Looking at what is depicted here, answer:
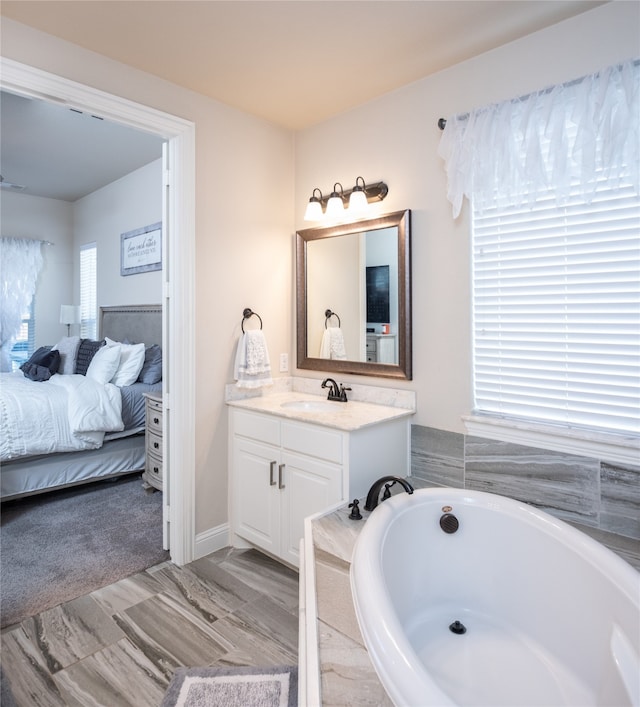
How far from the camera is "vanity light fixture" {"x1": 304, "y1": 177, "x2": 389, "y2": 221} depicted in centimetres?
255

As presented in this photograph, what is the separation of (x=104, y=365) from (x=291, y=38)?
3040 millimetres

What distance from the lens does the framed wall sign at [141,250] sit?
175 inches

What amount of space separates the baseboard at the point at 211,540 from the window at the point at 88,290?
3.90 metres

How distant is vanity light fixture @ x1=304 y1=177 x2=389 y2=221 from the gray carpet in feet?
7.36

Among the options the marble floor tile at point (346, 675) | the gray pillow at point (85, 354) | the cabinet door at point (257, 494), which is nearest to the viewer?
the marble floor tile at point (346, 675)

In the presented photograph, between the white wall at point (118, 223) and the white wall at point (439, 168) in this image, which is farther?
the white wall at point (118, 223)

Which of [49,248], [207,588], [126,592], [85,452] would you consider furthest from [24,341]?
[207,588]

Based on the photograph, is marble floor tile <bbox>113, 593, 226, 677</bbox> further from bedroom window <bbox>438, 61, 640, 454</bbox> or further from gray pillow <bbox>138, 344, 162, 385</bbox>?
gray pillow <bbox>138, 344, 162, 385</bbox>

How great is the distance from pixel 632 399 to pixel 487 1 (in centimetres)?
168

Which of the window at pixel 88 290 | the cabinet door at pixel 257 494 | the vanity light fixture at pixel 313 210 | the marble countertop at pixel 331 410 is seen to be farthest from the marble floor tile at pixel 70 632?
the window at pixel 88 290

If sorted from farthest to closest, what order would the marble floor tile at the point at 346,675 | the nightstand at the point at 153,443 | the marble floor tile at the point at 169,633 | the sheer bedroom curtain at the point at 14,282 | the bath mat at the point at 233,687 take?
the sheer bedroom curtain at the point at 14,282, the nightstand at the point at 153,443, the marble floor tile at the point at 169,633, the bath mat at the point at 233,687, the marble floor tile at the point at 346,675

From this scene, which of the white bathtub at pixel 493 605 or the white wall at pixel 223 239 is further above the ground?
the white wall at pixel 223 239

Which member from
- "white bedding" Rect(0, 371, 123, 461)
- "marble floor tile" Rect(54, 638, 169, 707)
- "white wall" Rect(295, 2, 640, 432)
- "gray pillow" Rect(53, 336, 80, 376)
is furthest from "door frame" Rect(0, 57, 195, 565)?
"gray pillow" Rect(53, 336, 80, 376)

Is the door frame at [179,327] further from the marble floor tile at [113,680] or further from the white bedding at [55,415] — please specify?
the white bedding at [55,415]
